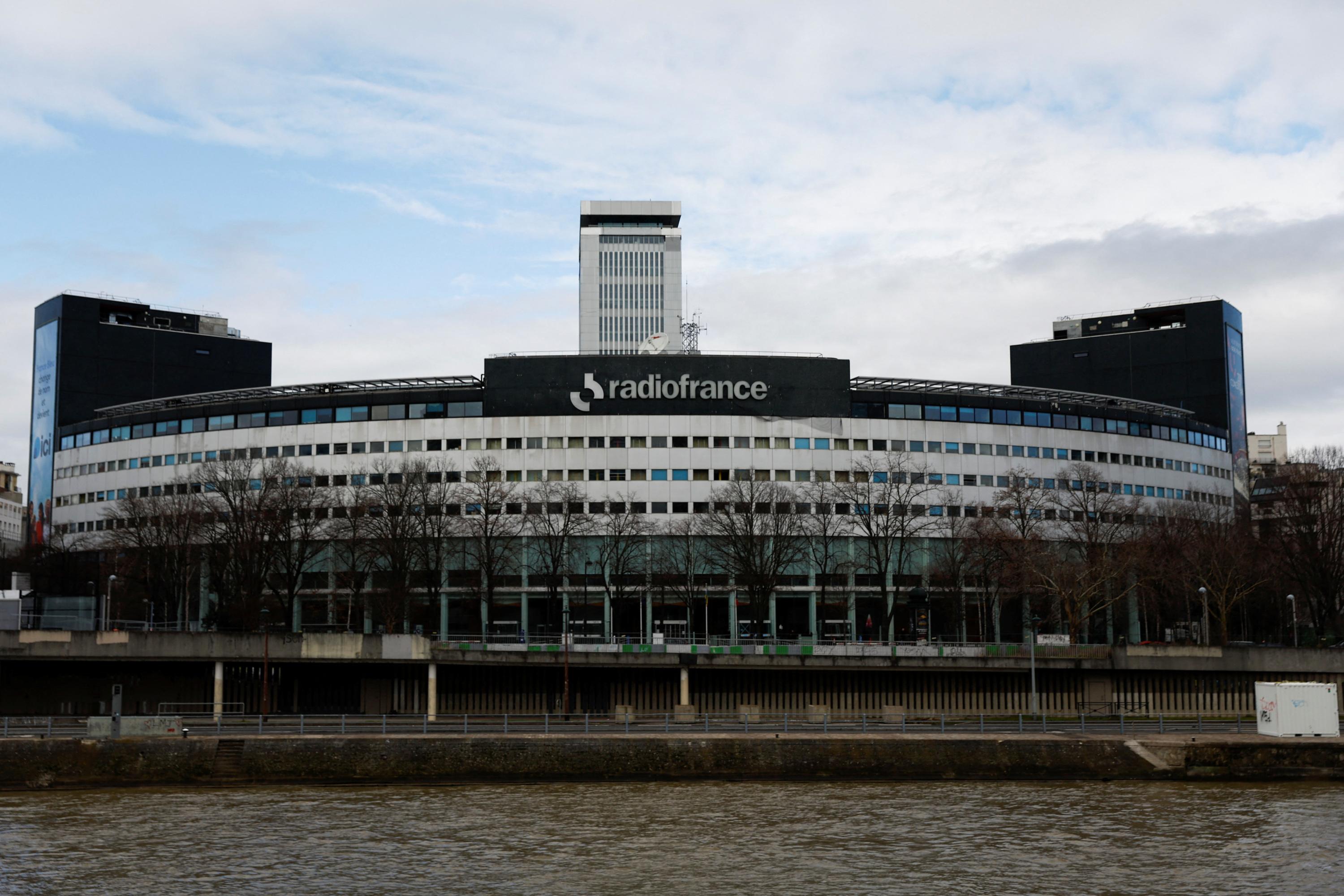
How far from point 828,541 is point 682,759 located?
58436mm

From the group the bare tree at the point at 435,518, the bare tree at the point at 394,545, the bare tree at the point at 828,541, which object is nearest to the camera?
the bare tree at the point at 394,545

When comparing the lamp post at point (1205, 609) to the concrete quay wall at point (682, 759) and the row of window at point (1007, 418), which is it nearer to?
the row of window at point (1007, 418)

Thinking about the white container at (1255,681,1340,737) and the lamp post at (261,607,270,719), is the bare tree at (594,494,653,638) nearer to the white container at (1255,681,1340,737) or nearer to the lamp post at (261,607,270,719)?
the lamp post at (261,607,270,719)

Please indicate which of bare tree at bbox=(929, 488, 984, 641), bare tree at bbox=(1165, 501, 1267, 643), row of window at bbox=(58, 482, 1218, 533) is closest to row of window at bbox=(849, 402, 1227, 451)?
bare tree at bbox=(929, 488, 984, 641)

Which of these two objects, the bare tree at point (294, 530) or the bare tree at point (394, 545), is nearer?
the bare tree at point (394, 545)

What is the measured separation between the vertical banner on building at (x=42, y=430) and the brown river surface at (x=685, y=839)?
334 ft

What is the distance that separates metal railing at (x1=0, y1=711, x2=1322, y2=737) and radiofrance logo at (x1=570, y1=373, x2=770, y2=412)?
160ft

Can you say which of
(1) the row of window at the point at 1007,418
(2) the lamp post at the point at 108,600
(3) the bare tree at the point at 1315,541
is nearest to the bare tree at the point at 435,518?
(2) the lamp post at the point at 108,600

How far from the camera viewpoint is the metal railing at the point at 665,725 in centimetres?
6122

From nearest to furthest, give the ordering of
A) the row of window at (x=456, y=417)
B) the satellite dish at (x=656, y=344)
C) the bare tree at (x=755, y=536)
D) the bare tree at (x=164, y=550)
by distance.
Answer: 1. the bare tree at (x=755, y=536)
2. the bare tree at (x=164, y=550)
3. the row of window at (x=456, y=417)
4. the satellite dish at (x=656, y=344)

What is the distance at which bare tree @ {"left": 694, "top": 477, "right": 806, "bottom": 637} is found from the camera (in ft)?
339

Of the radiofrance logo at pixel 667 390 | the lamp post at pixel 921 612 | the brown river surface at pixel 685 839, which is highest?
the radiofrance logo at pixel 667 390

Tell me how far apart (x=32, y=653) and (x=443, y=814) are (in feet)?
119

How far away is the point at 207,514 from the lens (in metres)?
111
